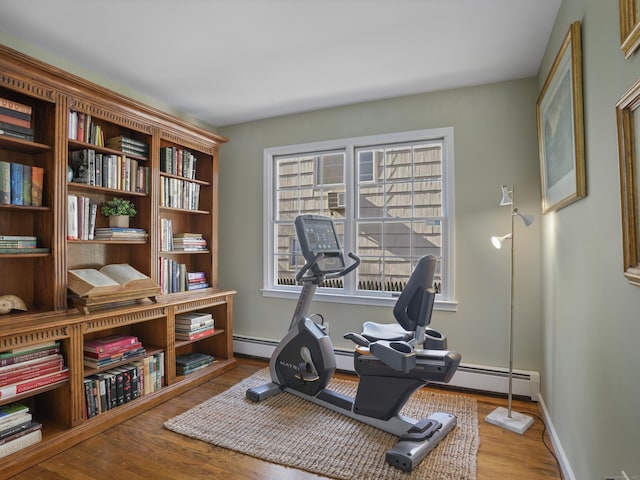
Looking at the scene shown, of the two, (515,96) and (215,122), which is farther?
(215,122)

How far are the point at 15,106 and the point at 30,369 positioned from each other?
5.32 ft

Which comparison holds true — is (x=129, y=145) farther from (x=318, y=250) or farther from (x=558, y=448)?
(x=558, y=448)

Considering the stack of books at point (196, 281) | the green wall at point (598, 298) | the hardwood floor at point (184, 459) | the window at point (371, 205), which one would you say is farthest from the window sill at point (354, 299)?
the green wall at point (598, 298)

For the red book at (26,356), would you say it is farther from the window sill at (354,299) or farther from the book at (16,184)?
the window sill at (354,299)

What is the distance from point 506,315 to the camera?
3104 mm

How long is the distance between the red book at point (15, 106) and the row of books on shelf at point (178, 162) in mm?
1099

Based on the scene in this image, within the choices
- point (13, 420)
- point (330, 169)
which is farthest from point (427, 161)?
point (13, 420)

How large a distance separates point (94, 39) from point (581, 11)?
114 inches

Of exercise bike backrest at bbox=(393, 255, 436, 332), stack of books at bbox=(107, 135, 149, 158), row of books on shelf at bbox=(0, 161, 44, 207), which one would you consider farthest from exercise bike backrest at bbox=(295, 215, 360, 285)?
row of books on shelf at bbox=(0, 161, 44, 207)

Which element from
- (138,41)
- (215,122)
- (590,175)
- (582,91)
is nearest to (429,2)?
(582,91)

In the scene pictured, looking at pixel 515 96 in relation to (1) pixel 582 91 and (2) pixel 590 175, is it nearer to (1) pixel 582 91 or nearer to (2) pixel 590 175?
(1) pixel 582 91

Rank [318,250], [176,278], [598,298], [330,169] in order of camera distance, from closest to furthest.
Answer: [598,298]
[318,250]
[176,278]
[330,169]

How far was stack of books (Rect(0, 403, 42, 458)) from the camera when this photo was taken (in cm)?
208

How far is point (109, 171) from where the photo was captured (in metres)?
2.91
